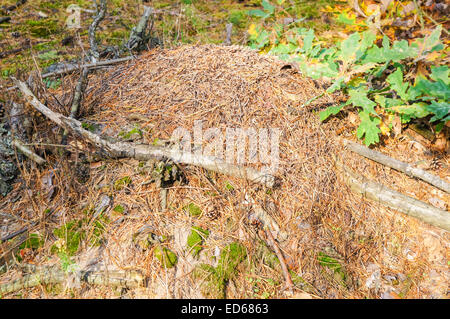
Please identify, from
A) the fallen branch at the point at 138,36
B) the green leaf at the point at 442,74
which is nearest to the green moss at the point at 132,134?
the fallen branch at the point at 138,36

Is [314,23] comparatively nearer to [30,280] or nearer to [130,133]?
[130,133]

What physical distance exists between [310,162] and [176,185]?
1201mm

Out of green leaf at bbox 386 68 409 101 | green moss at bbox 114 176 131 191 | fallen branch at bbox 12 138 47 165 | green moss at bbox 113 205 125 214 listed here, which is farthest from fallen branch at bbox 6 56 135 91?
green leaf at bbox 386 68 409 101

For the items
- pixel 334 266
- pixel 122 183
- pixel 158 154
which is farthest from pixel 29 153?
pixel 334 266

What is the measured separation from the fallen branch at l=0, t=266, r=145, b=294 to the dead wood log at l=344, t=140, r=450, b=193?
2.11 meters

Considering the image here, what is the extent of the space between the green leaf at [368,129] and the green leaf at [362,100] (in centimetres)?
6

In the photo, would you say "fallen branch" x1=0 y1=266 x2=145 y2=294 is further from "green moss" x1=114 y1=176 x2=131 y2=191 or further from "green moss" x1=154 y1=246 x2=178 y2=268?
"green moss" x1=114 y1=176 x2=131 y2=191

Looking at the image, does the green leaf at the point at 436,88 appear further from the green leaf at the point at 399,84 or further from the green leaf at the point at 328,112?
the green leaf at the point at 328,112

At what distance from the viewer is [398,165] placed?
2371 millimetres

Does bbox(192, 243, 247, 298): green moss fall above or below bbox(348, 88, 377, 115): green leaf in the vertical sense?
below

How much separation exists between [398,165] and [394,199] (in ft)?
1.09

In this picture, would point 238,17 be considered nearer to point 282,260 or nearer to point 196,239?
point 196,239

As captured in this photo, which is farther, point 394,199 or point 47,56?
point 47,56

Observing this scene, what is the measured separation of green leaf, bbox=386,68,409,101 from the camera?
2.30 metres
